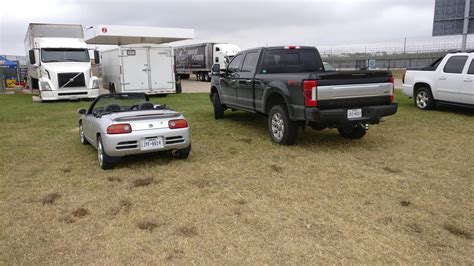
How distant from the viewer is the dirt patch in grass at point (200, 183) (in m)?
5.26

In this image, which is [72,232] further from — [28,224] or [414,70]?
[414,70]

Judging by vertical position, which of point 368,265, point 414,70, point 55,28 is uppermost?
point 55,28

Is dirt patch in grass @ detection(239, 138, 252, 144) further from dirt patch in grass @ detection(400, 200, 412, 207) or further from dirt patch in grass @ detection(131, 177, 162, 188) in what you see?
dirt patch in grass @ detection(400, 200, 412, 207)

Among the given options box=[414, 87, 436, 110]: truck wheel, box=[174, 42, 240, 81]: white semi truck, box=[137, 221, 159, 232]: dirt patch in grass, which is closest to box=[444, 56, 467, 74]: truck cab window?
box=[414, 87, 436, 110]: truck wheel

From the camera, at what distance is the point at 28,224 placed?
406cm

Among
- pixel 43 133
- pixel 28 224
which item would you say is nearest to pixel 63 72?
pixel 43 133

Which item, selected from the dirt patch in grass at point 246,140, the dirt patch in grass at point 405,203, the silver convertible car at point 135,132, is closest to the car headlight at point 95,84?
the dirt patch in grass at point 246,140

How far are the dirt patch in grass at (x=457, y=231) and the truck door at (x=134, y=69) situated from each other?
1609cm

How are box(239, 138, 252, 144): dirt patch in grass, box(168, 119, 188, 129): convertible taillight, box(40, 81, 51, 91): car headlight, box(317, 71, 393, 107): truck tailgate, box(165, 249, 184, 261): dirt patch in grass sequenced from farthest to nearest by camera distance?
box(40, 81, 51, 91): car headlight, box(239, 138, 252, 144): dirt patch in grass, box(317, 71, 393, 107): truck tailgate, box(168, 119, 188, 129): convertible taillight, box(165, 249, 184, 261): dirt patch in grass

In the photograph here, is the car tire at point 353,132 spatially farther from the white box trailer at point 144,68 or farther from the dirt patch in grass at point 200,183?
the white box trailer at point 144,68

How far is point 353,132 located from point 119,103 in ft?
15.2

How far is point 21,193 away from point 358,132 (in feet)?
19.9

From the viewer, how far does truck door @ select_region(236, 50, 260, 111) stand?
27.9ft

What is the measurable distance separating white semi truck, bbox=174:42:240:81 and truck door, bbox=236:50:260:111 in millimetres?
19242
